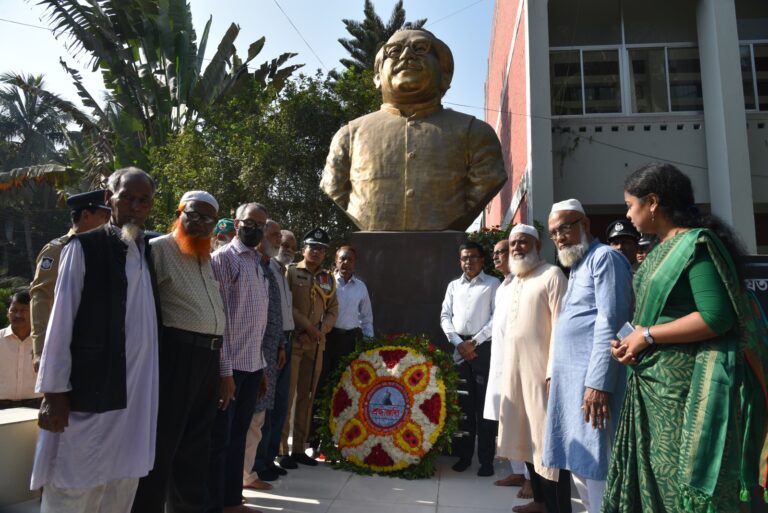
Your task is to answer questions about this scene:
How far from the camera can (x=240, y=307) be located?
10.8 ft

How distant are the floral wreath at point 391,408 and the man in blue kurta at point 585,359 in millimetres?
1264

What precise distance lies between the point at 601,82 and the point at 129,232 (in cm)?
1068

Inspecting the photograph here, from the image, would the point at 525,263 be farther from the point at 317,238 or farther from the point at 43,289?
the point at 43,289

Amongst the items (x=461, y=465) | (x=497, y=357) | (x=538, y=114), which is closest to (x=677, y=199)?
(x=497, y=357)

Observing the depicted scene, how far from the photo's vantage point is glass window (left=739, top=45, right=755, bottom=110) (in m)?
11.1

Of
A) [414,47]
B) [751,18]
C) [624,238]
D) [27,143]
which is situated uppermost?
[27,143]

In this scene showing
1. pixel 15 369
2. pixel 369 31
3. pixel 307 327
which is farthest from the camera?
pixel 369 31

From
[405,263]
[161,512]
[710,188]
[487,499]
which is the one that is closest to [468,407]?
[487,499]

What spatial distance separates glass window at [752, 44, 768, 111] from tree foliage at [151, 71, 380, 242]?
7.46 meters

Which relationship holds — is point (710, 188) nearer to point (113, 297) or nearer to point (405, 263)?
point (405, 263)

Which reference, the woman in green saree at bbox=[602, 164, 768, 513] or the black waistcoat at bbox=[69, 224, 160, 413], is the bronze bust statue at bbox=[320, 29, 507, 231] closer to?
the woman in green saree at bbox=[602, 164, 768, 513]

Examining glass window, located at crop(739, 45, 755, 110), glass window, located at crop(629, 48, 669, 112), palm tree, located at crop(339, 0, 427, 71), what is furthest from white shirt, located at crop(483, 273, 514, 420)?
palm tree, located at crop(339, 0, 427, 71)

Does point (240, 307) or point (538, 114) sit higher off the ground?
point (538, 114)

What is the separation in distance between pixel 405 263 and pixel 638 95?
8122 millimetres
